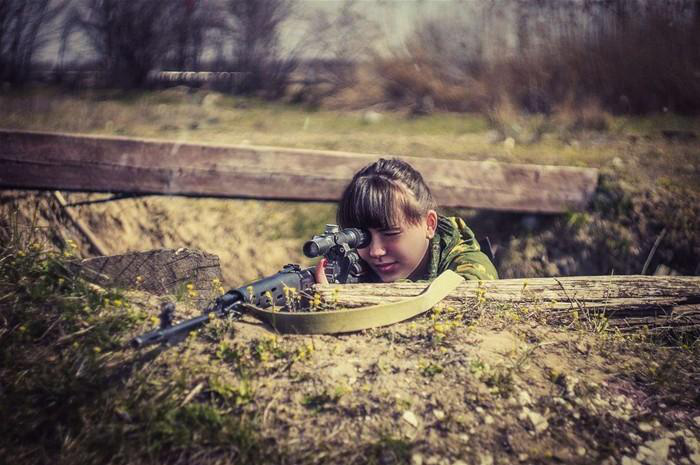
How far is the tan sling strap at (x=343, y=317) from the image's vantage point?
2691mm

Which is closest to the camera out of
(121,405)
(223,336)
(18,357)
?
(121,405)

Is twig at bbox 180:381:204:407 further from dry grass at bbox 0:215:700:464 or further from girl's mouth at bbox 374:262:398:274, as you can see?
girl's mouth at bbox 374:262:398:274

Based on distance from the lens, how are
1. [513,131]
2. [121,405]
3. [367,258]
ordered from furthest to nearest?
[513,131] → [367,258] → [121,405]

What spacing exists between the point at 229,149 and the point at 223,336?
2613 millimetres

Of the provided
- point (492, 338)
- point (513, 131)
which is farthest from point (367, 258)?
point (513, 131)

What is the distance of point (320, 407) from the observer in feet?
7.59

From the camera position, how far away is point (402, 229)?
12.5 feet

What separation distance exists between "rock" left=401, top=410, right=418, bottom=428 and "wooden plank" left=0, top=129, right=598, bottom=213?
294 cm

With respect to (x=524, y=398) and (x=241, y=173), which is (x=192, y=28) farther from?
(x=524, y=398)

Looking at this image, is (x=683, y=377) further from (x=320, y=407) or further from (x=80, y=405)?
(x=80, y=405)

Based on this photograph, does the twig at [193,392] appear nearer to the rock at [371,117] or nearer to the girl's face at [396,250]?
the girl's face at [396,250]

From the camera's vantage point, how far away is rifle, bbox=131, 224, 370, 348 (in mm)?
2258

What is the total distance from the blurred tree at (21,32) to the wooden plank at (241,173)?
13.4ft

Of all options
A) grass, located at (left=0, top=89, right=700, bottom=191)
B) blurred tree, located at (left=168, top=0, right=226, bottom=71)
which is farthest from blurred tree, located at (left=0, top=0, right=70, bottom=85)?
blurred tree, located at (left=168, top=0, right=226, bottom=71)
